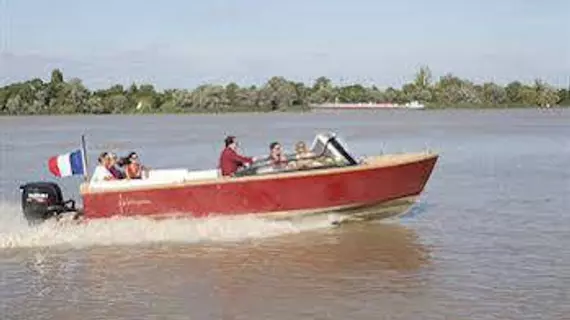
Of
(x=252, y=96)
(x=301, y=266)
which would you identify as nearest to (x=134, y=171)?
(x=301, y=266)

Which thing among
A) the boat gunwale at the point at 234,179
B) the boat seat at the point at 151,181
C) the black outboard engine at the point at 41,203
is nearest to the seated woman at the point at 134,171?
the boat seat at the point at 151,181

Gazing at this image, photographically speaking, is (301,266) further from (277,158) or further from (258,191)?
(277,158)

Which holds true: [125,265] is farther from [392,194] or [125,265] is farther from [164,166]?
[164,166]

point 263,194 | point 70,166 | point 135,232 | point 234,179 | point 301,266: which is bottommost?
point 301,266

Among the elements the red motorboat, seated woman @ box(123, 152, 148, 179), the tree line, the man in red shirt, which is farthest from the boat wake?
the tree line

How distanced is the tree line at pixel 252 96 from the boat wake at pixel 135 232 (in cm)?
9013

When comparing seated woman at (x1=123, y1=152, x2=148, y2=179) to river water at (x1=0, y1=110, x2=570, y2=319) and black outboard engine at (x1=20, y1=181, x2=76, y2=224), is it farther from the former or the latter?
black outboard engine at (x1=20, y1=181, x2=76, y2=224)

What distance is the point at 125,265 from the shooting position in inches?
440

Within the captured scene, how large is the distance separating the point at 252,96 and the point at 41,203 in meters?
94.1

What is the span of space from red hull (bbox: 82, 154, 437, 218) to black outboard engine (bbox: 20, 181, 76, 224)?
0.50m

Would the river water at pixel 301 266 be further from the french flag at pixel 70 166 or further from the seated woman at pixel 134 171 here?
the french flag at pixel 70 166

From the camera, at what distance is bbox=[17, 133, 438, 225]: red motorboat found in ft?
40.4

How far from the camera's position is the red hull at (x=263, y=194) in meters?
12.3

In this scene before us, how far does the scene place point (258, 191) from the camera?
12531 mm
